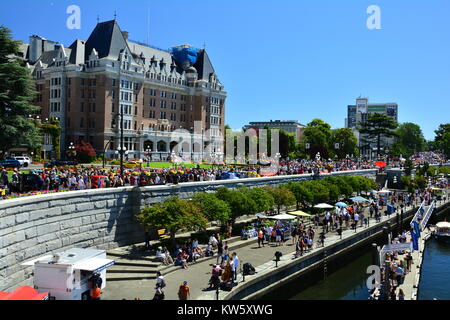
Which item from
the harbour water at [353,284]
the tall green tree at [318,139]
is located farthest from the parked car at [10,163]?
the tall green tree at [318,139]

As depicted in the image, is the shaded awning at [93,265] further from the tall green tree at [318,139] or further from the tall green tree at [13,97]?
the tall green tree at [318,139]

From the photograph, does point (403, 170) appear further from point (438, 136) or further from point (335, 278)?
point (438, 136)

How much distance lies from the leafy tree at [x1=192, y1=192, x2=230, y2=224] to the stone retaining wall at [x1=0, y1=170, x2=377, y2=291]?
1.87 m

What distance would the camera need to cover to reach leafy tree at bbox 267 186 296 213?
35.7 meters

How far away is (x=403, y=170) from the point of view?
260 feet

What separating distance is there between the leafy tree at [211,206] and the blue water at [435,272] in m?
12.8

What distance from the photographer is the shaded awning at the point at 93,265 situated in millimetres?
15023

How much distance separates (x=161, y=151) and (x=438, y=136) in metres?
114

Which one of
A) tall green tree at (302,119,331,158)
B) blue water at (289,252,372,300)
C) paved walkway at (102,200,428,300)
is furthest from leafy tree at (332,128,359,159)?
paved walkway at (102,200,428,300)

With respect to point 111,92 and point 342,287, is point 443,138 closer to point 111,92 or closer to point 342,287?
point 111,92

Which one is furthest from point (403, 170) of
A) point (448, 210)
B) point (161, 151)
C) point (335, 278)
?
point (335, 278)

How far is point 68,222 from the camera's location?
20578mm

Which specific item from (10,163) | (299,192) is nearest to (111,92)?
(10,163)
